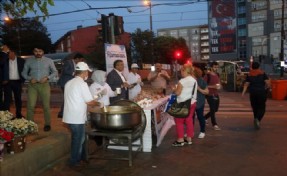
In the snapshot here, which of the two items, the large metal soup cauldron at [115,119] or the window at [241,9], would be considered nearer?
the large metal soup cauldron at [115,119]

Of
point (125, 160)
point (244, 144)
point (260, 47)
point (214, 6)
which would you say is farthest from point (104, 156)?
point (214, 6)

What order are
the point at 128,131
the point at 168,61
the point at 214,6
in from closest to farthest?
the point at 128,131 < the point at 168,61 < the point at 214,6

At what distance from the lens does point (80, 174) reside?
20.7ft

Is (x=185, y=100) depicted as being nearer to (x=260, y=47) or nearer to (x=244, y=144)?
(x=244, y=144)

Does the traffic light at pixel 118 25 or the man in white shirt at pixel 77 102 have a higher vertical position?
the traffic light at pixel 118 25

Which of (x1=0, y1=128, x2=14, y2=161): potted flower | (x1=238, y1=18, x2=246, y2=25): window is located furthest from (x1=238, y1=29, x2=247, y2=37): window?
(x1=0, y1=128, x2=14, y2=161): potted flower

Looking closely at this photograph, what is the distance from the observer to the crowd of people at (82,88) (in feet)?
20.8

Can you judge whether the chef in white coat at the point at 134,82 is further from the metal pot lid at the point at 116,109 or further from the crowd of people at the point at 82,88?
the metal pot lid at the point at 116,109

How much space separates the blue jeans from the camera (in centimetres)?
641

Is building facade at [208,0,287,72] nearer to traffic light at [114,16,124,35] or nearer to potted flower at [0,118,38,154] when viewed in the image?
traffic light at [114,16,124,35]

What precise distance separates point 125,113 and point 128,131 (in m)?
0.36

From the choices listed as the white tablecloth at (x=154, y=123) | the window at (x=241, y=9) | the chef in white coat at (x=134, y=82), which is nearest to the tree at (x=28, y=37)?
the chef in white coat at (x=134, y=82)

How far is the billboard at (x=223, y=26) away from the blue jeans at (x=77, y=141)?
116482 millimetres

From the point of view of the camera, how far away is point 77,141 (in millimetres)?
6500
